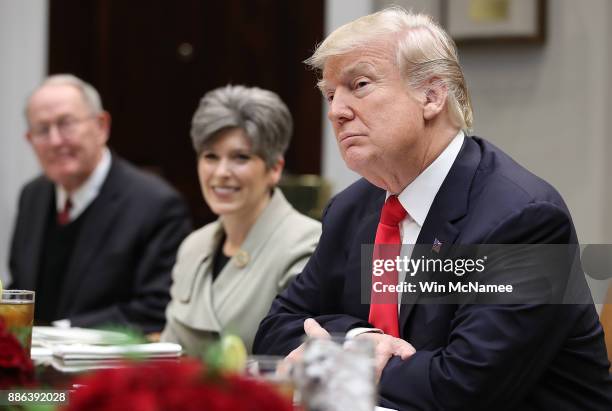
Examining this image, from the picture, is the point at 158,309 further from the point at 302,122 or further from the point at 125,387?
the point at 125,387

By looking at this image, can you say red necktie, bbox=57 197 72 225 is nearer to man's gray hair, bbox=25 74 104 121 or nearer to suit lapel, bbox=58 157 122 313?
suit lapel, bbox=58 157 122 313

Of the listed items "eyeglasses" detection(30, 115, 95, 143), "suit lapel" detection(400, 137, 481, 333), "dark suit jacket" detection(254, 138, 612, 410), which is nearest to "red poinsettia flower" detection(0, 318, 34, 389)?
"dark suit jacket" detection(254, 138, 612, 410)

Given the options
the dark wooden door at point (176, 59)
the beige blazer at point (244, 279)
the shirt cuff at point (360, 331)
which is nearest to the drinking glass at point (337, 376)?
the shirt cuff at point (360, 331)

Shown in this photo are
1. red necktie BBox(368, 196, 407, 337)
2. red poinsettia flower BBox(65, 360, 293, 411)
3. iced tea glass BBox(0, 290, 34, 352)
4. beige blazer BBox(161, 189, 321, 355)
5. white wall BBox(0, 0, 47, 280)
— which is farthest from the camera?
white wall BBox(0, 0, 47, 280)

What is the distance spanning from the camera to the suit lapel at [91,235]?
385 centimetres

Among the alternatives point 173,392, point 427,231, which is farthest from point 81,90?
point 173,392

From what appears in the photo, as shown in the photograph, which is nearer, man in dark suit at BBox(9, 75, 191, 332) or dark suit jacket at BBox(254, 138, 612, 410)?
dark suit jacket at BBox(254, 138, 612, 410)

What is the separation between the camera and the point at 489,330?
189 cm

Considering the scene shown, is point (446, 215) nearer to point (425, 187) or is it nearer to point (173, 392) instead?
point (425, 187)

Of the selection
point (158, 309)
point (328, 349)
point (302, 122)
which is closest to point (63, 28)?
point (302, 122)

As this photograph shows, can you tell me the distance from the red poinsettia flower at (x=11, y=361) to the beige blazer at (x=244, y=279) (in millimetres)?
1535

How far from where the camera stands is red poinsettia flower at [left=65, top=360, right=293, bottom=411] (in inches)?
33.6

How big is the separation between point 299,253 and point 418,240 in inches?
33.7

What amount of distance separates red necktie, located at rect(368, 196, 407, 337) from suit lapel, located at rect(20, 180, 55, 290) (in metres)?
2.17
